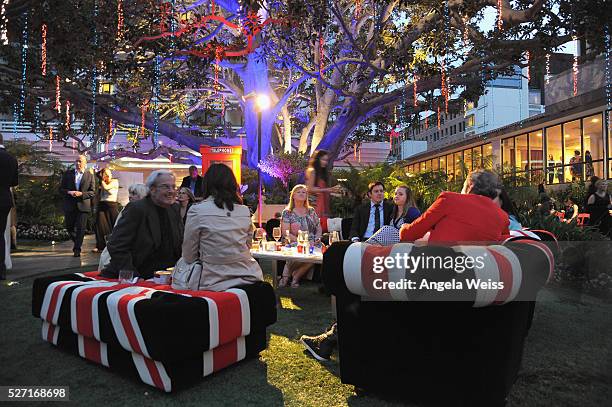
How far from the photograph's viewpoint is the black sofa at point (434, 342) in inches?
87.6

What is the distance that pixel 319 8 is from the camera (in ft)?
32.3

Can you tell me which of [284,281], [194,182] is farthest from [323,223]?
[194,182]

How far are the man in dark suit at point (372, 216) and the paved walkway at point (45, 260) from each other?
417 centimetres

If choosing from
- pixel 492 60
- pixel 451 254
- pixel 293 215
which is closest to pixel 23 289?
pixel 293 215

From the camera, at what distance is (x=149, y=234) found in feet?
11.8

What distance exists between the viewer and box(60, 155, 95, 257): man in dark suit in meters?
7.80

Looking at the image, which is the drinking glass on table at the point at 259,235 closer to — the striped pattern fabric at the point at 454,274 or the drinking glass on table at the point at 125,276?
the drinking glass on table at the point at 125,276

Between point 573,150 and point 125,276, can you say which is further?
point 573,150

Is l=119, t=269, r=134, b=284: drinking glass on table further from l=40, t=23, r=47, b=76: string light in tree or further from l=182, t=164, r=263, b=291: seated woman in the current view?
l=40, t=23, r=47, b=76: string light in tree

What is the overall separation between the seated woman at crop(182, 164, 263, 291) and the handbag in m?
0.03

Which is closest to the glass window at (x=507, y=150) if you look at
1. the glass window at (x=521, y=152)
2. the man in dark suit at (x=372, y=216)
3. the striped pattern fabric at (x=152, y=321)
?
the glass window at (x=521, y=152)

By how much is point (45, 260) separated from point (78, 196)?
4.03 feet

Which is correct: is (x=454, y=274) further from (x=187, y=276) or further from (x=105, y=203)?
(x=105, y=203)

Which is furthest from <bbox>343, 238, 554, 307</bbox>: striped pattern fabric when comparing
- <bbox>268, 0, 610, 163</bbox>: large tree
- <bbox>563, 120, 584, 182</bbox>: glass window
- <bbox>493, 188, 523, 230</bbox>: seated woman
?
<bbox>563, 120, 584, 182</bbox>: glass window
